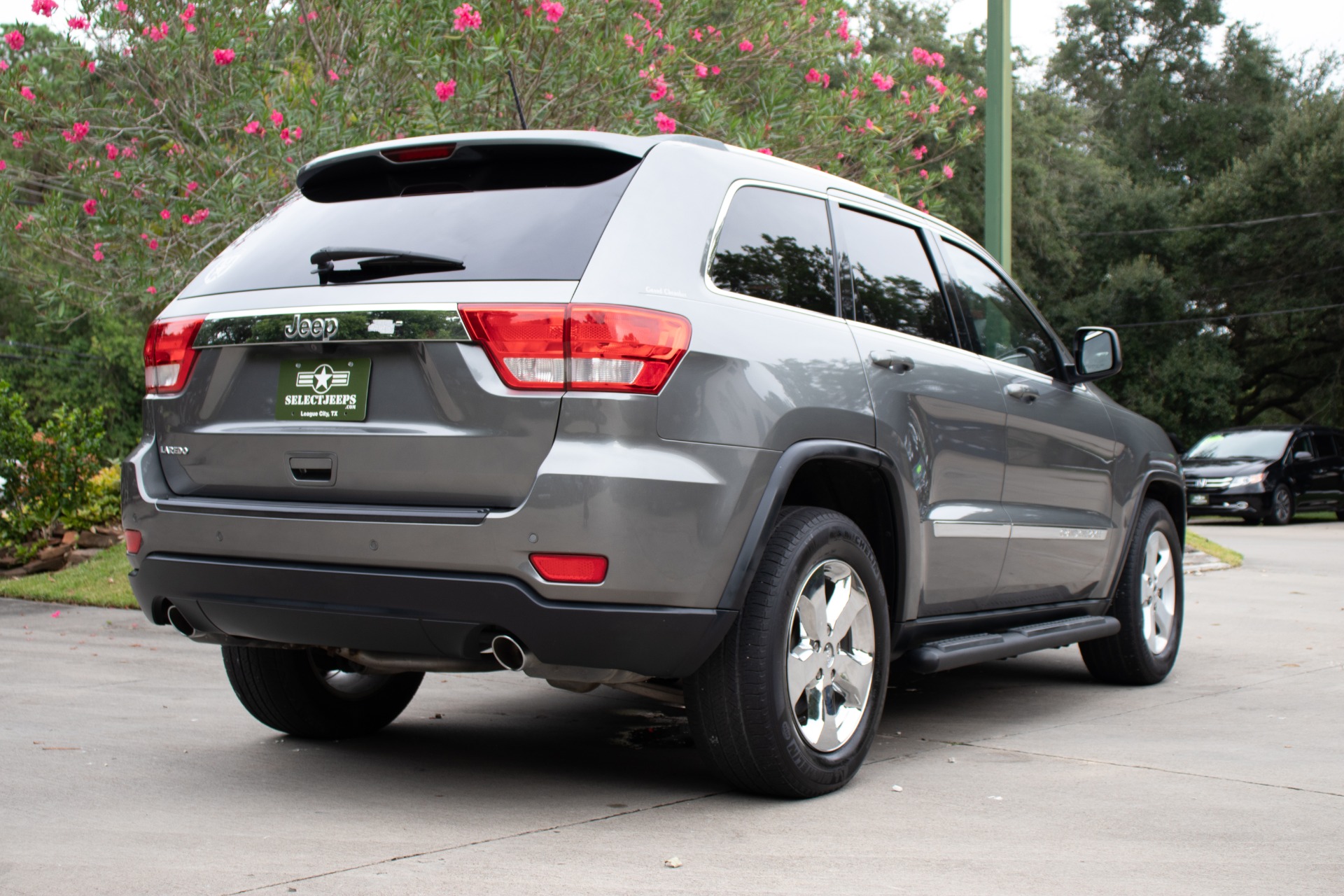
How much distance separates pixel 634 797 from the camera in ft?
13.7

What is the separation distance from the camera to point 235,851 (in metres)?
3.50

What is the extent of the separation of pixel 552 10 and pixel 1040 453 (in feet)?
15.1

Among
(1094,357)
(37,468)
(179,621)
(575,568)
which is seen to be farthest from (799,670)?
(37,468)

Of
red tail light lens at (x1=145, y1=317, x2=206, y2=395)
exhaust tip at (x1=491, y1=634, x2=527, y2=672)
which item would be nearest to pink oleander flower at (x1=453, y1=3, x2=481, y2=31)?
red tail light lens at (x1=145, y1=317, x2=206, y2=395)

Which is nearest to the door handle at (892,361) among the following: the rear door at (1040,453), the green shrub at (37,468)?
the rear door at (1040,453)

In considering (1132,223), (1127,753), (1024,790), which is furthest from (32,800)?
(1132,223)

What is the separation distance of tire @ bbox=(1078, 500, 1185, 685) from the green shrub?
7.53 meters

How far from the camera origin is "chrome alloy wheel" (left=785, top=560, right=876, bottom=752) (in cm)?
409

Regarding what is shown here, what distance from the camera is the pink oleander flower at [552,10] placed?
28.1ft

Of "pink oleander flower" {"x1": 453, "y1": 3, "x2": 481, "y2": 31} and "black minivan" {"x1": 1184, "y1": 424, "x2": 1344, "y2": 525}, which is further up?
"pink oleander flower" {"x1": 453, "y1": 3, "x2": 481, "y2": 31}

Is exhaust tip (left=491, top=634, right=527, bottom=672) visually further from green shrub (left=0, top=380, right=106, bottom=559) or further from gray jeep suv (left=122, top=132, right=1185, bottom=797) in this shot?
green shrub (left=0, top=380, right=106, bottom=559)

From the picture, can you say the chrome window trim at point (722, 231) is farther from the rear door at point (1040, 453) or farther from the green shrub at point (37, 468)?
the green shrub at point (37, 468)

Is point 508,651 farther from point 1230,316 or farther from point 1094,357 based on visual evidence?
point 1230,316

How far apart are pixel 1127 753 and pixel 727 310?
7.41ft
